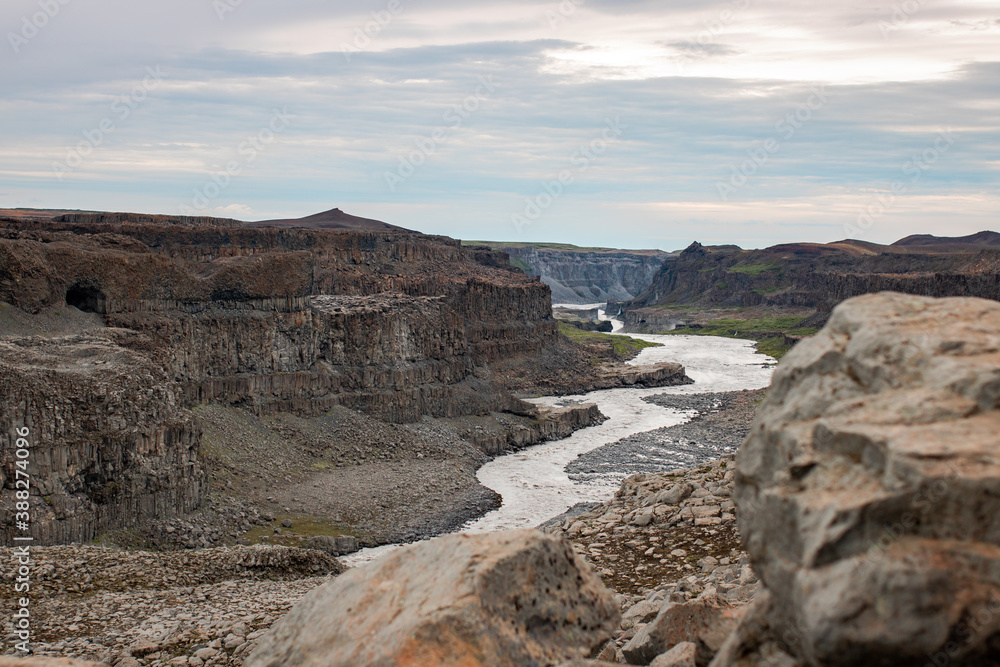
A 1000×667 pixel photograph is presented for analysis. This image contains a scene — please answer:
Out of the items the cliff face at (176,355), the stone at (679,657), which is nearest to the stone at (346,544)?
the cliff face at (176,355)

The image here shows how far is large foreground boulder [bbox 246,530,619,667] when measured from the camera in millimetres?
9133

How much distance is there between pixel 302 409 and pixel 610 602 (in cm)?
5176

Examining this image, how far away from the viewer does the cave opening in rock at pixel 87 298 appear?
4956cm

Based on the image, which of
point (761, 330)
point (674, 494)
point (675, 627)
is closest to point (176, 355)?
point (674, 494)

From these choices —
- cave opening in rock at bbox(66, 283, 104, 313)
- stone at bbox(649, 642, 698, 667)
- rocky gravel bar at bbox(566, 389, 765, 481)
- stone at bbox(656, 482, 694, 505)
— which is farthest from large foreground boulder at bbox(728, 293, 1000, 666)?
cave opening in rock at bbox(66, 283, 104, 313)

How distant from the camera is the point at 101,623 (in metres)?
21.5

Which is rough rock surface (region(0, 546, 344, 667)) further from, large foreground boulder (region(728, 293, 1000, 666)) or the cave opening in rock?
the cave opening in rock

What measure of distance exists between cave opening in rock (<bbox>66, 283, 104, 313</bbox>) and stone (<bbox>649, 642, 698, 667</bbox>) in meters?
46.7

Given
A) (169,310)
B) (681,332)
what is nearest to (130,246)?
(169,310)

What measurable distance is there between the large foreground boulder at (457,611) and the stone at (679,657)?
0.72 m

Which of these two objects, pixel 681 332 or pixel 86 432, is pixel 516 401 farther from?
pixel 681 332

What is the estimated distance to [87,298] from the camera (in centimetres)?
5016

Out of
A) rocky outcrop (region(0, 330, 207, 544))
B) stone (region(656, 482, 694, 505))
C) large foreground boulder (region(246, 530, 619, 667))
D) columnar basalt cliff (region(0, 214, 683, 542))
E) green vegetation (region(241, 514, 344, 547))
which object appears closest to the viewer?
large foreground boulder (region(246, 530, 619, 667))

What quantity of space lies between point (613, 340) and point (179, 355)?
329 feet
